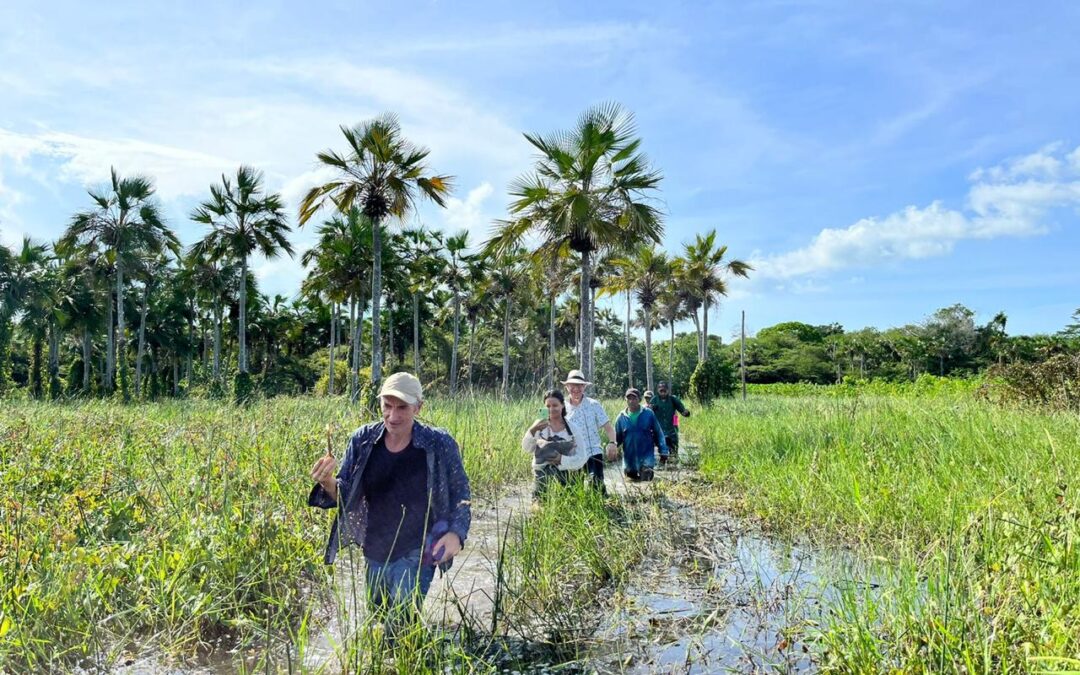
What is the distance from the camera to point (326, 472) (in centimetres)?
317

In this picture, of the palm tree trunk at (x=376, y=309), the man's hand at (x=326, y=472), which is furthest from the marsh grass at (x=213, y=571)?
the palm tree trunk at (x=376, y=309)

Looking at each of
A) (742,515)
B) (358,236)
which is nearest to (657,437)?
(742,515)

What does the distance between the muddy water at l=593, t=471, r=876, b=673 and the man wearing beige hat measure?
111 cm

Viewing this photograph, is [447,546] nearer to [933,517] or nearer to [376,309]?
[933,517]

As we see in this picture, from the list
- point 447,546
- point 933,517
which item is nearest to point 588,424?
point 933,517

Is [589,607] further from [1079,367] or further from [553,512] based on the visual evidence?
[1079,367]

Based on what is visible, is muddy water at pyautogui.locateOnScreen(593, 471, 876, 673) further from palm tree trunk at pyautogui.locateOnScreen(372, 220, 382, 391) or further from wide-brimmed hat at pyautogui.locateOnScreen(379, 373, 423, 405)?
palm tree trunk at pyautogui.locateOnScreen(372, 220, 382, 391)

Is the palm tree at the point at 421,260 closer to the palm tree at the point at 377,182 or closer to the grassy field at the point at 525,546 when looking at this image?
the palm tree at the point at 377,182

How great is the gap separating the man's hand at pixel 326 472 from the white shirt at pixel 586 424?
11.8 feet

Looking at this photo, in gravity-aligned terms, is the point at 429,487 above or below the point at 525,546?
above

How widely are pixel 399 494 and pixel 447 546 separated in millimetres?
421

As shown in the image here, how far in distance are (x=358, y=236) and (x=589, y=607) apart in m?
27.1

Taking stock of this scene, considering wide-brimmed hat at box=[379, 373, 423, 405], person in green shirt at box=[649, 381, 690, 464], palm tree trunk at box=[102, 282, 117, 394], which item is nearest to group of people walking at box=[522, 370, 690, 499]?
wide-brimmed hat at box=[379, 373, 423, 405]

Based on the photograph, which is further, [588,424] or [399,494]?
[588,424]
